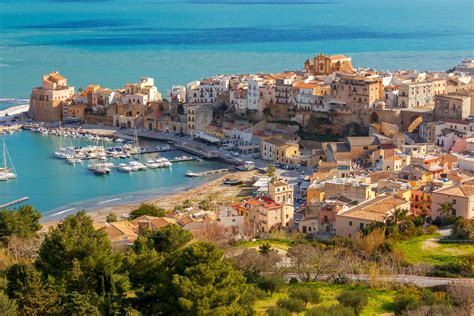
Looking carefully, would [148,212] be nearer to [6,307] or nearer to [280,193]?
[280,193]

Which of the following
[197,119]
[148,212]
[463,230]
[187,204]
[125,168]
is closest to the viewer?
[463,230]

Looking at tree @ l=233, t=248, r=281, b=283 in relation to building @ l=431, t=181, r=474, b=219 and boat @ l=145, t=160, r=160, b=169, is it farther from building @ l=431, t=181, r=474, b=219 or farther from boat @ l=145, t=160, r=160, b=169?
boat @ l=145, t=160, r=160, b=169

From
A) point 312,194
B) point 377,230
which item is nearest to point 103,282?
point 377,230

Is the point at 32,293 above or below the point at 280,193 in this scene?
above

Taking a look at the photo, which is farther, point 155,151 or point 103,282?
point 155,151

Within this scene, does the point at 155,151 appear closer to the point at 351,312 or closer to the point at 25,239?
the point at 25,239

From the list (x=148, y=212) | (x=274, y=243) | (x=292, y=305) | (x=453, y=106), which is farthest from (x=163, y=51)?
(x=292, y=305)
